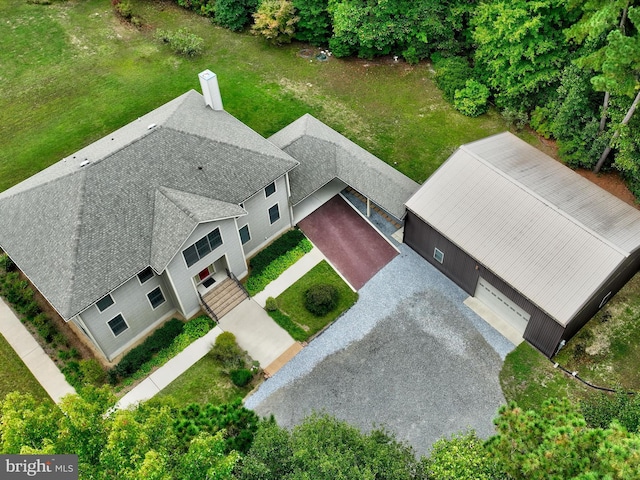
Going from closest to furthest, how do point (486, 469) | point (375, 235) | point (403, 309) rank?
1. point (486, 469)
2. point (403, 309)
3. point (375, 235)

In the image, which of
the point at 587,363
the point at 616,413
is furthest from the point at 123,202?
the point at 587,363

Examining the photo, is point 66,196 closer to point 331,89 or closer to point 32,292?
point 32,292

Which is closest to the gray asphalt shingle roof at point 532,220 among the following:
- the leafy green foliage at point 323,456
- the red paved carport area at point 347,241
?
the red paved carport area at point 347,241

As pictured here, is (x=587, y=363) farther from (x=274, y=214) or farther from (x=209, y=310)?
(x=209, y=310)

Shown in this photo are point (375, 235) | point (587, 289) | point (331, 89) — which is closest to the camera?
point (587, 289)

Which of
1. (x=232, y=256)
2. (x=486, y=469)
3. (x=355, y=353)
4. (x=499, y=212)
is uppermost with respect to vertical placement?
(x=486, y=469)

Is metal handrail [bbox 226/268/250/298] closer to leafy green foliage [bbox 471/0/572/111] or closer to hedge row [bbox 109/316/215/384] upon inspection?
hedge row [bbox 109/316/215/384]

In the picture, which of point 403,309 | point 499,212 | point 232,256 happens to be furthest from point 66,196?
point 499,212
